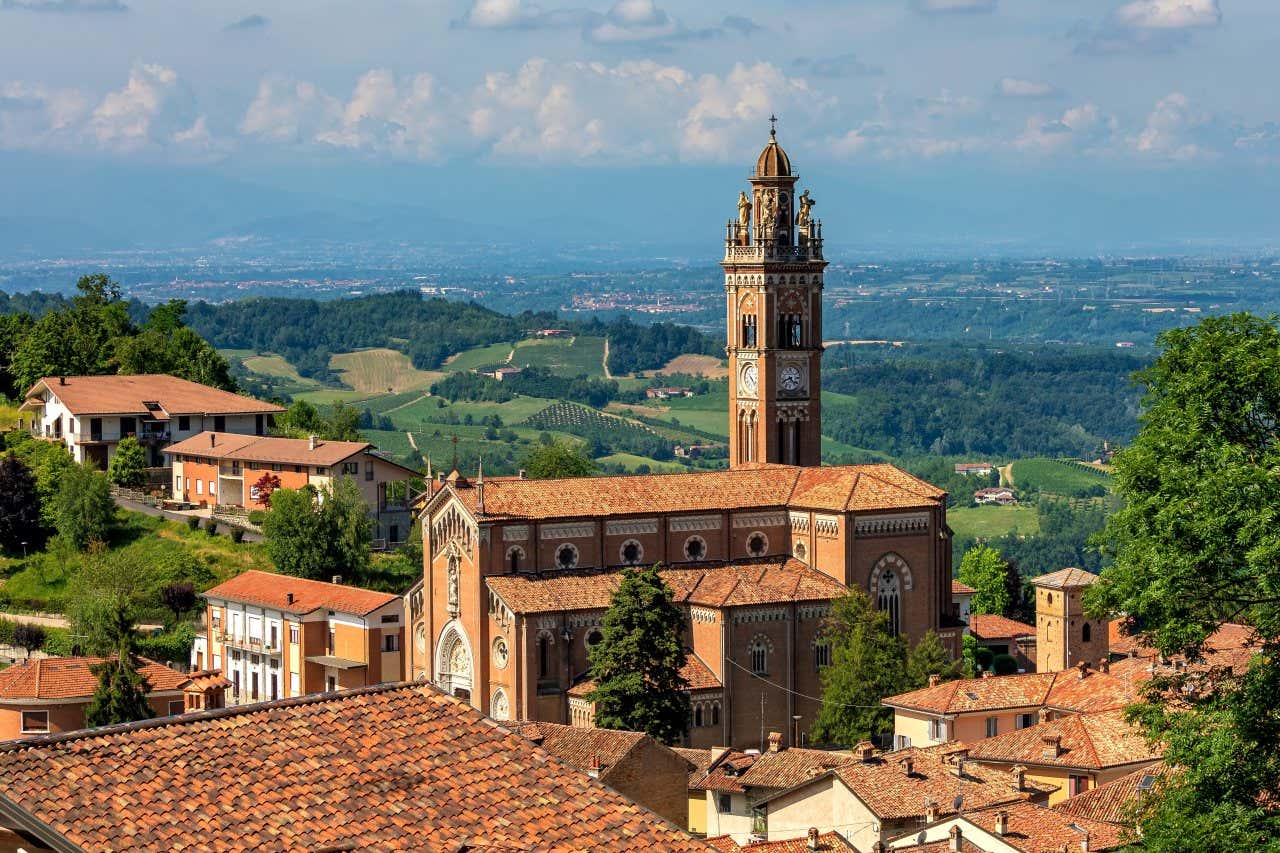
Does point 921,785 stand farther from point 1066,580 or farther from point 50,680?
point 1066,580

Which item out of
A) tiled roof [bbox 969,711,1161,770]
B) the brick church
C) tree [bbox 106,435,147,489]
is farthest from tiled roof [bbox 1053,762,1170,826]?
tree [bbox 106,435,147,489]

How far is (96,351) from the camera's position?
10244 centimetres

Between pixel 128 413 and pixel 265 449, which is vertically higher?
pixel 128 413

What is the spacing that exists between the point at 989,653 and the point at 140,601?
29195mm

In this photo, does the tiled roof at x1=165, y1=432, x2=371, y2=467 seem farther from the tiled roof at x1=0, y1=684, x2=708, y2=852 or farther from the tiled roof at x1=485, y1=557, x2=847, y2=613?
the tiled roof at x1=0, y1=684, x2=708, y2=852

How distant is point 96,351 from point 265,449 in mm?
21794

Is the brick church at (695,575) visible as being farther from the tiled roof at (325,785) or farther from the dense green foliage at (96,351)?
the tiled roof at (325,785)

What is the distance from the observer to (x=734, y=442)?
76688 millimetres

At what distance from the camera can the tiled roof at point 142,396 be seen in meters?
88.9

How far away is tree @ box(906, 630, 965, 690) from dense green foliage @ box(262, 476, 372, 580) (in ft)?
72.9

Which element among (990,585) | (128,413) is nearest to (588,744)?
(990,585)

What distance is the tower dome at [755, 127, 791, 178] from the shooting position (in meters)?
76.5

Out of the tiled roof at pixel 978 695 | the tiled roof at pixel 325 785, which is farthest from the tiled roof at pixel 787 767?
the tiled roof at pixel 325 785

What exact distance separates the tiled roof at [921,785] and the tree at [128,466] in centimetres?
4709
